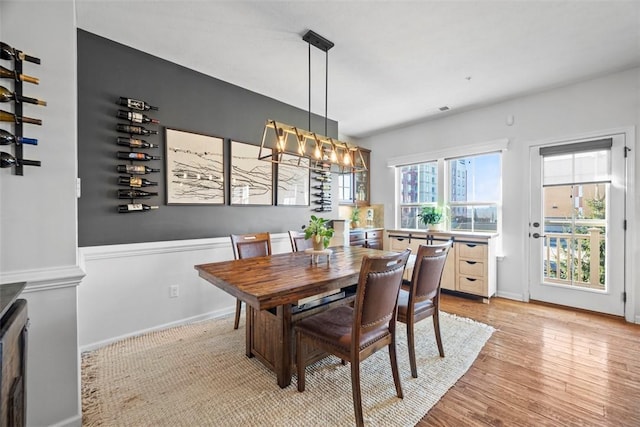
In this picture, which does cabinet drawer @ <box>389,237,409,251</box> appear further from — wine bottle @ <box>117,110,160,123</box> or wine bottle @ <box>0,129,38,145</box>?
wine bottle @ <box>0,129,38,145</box>

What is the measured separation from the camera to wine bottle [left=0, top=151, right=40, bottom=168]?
1259 mm

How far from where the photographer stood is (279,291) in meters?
1.49

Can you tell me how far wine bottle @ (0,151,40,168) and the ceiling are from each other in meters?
1.51

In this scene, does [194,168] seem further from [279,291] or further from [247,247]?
[279,291]

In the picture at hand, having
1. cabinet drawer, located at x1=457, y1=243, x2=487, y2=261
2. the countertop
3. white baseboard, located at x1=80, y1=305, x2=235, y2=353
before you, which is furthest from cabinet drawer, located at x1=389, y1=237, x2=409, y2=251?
white baseboard, located at x1=80, y1=305, x2=235, y2=353

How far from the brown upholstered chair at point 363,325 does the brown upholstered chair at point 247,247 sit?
1.11 metres

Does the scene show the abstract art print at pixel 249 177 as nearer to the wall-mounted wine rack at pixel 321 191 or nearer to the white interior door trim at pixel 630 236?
the wall-mounted wine rack at pixel 321 191

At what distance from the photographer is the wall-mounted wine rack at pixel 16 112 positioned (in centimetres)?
124

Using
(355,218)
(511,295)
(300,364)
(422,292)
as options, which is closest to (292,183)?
(355,218)

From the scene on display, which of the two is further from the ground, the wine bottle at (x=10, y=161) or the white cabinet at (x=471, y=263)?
the wine bottle at (x=10, y=161)

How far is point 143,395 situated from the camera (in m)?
1.82

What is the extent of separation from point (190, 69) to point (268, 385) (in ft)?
10.3

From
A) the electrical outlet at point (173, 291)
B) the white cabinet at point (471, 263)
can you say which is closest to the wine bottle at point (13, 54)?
the electrical outlet at point (173, 291)

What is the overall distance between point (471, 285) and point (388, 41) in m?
3.23
